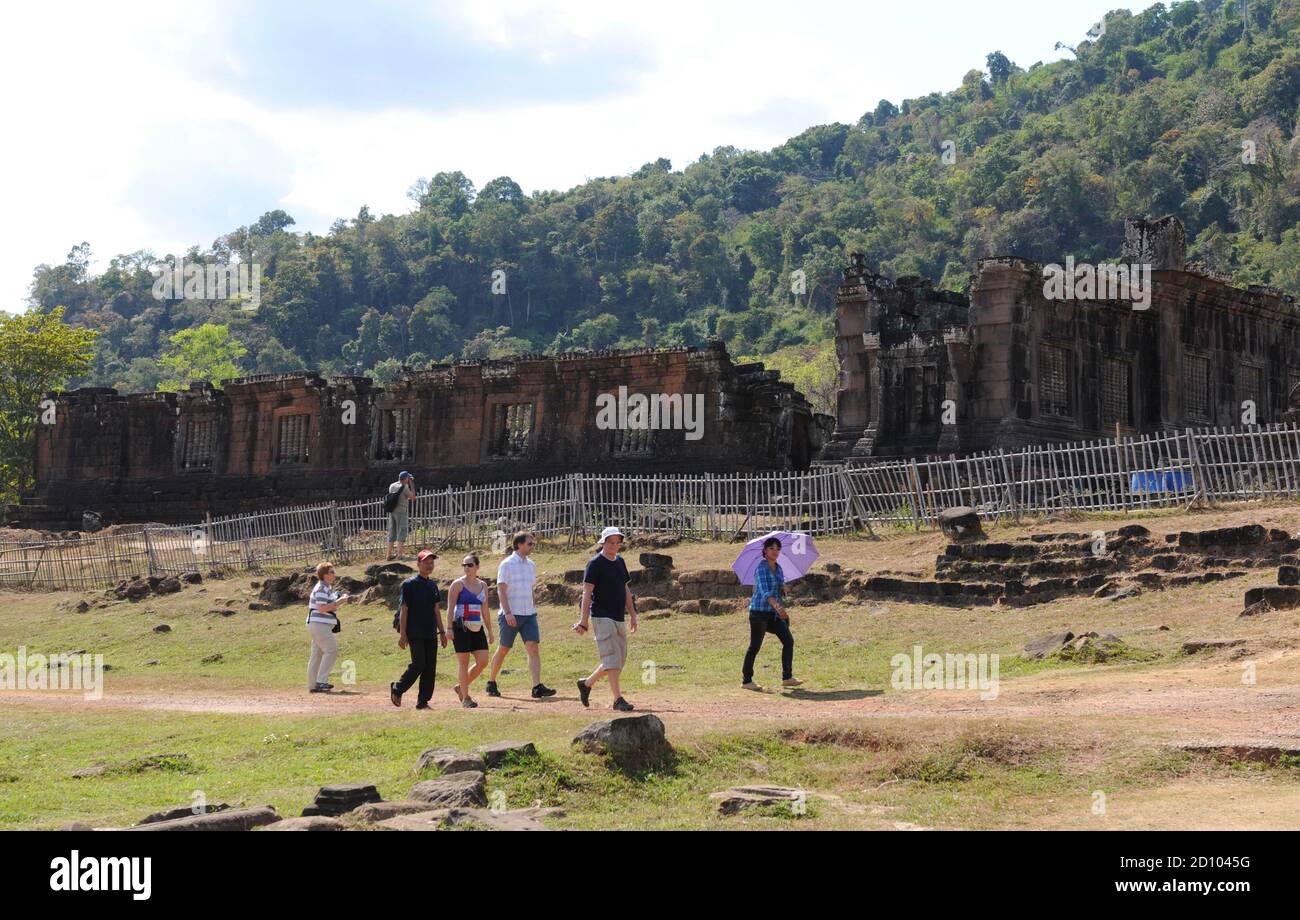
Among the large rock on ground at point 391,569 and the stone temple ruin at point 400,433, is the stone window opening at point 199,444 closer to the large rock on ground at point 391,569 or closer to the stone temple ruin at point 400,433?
the stone temple ruin at point 400,433

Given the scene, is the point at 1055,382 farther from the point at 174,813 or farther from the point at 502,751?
the point at 174,813

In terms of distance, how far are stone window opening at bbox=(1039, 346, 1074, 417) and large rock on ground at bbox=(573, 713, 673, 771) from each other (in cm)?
2192

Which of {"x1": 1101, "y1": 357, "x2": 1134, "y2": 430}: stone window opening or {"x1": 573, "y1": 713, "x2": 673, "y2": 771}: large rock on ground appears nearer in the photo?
{"x1": 573, "y1": 713, "x2": 673, "y2": 771}: large rock on ground

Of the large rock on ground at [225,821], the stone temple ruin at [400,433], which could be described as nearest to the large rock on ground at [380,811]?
the large rock on ground at [225,821]

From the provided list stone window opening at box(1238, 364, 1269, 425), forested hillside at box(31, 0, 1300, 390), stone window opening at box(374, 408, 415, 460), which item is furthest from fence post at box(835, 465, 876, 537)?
forested hillside at box(31, 0, 1300, 390)

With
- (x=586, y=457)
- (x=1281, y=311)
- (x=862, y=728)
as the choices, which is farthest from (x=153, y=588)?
(x=1281, y=311)

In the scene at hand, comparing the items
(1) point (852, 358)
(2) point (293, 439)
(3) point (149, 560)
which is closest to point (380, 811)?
(3) point (149, 560)

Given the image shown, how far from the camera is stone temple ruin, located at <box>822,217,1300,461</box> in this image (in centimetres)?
3164

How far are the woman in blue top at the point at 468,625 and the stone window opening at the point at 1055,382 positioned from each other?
1882cm

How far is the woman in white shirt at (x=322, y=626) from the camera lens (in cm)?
1725

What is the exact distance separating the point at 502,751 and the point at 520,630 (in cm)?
492

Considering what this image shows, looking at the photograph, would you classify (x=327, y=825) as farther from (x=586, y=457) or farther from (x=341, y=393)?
(x=341, y=393)

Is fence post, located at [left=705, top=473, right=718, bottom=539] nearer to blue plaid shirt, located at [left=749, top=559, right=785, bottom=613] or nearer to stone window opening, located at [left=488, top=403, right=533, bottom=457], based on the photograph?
stone window opening, located at [left=488, top=403, right=533, bottom=457]

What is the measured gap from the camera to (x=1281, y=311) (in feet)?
123
